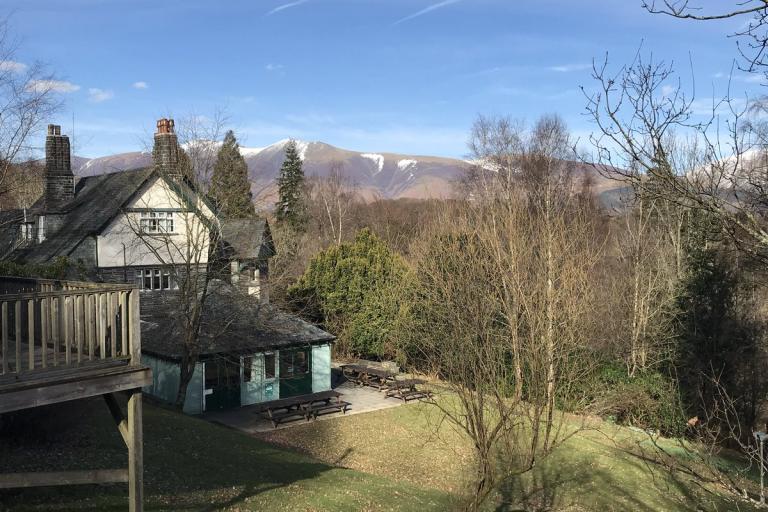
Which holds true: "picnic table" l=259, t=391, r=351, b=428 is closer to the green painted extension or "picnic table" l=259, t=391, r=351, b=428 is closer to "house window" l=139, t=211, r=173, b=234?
the green painted extension

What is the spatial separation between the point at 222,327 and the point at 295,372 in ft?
15.7

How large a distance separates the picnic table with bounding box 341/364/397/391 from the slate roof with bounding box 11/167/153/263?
1323 centimetres

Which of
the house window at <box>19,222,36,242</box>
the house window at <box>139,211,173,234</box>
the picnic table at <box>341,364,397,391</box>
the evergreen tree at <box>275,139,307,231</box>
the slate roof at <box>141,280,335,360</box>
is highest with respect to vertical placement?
the evergreen tree at <box>275,139,307,231</box>

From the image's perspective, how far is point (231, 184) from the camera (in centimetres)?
3719

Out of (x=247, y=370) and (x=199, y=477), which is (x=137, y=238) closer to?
(x=247, y=370)

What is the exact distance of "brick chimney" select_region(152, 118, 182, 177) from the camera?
28.5 m

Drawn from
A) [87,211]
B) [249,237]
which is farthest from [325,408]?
[87,211]

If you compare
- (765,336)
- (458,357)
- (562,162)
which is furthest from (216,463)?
(562,162)

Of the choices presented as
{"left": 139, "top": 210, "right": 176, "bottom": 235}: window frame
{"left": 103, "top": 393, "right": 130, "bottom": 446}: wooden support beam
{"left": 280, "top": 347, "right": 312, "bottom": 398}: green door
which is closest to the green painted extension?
{"left": 280, "top": 347, "right": 312, "bottom": 398}: green door

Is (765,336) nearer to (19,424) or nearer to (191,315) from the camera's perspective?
(191,315)

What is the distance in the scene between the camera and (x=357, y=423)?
875 inches

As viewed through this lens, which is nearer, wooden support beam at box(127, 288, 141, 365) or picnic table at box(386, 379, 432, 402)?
wooden support beam at box(127, 288, 141, 365)

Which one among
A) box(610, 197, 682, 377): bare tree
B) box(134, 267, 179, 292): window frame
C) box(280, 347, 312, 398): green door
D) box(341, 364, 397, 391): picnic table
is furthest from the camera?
box(134, 267, 179, 292): window frame

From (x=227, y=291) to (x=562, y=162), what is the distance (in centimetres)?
3053
